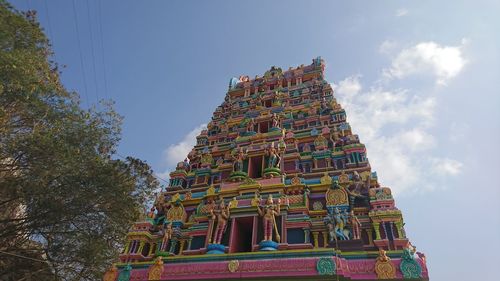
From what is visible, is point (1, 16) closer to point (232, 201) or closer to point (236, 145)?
point (236, 145)

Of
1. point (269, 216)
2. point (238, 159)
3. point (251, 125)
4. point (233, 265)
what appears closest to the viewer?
A: point (233, 265)

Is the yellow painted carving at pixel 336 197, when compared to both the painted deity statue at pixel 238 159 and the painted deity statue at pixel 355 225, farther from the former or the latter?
the painted deity statue at pixel 238 159

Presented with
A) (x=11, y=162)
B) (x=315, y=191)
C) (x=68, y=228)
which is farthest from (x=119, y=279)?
(x=11, y=162)

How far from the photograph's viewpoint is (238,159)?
49.6 feet

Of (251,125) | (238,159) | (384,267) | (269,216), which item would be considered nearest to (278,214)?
(269,216)

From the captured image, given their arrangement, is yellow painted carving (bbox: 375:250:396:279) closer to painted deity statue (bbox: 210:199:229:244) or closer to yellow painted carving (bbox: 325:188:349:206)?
yellow painted carving (bbox: 325:188:349:206)

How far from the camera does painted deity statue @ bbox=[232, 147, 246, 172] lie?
48.7 ft

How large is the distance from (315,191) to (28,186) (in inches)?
510

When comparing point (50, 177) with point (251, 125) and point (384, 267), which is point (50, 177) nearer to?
point (251, 125)

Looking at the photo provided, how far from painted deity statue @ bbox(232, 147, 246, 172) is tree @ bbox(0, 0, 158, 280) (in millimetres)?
6594

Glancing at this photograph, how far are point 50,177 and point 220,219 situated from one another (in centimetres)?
886

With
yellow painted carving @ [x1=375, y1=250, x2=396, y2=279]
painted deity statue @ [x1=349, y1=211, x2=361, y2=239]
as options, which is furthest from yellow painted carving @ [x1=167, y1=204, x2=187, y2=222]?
yellow painted carving @ [x1=375, y1=250, x2=396, y2=279]

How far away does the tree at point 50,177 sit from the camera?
14.2m

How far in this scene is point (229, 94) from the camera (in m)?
24.4
